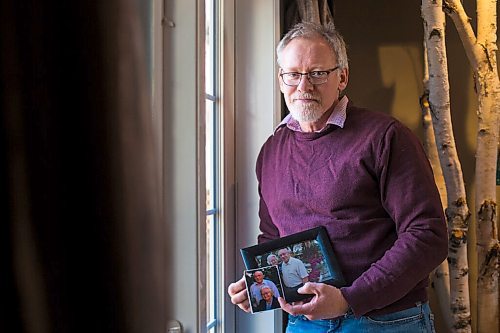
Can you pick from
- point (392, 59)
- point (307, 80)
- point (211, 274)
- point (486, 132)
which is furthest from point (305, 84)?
point (392, 59)

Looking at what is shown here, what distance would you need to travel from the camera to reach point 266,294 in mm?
1396

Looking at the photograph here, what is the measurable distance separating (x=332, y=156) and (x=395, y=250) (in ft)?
A: 0.95

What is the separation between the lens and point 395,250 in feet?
4.42

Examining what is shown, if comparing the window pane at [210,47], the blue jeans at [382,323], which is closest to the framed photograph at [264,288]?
the blue jeans at [382,323]

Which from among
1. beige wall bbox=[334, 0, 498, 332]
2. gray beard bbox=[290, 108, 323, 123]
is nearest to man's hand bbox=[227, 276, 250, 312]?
gray beard bbox=[290, 108, 323, 123]

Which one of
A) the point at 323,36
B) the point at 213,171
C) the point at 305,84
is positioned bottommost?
the point at 213,171

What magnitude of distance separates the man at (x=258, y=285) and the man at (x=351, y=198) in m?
0.06

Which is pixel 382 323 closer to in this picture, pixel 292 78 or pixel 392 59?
pixel 292 78

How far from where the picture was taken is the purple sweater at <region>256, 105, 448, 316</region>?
134 centimetres

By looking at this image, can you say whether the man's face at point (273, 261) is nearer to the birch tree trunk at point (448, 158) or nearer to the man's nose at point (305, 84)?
the man's nose at point (305, 84)

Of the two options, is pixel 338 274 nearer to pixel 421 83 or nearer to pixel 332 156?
pixel 332 156

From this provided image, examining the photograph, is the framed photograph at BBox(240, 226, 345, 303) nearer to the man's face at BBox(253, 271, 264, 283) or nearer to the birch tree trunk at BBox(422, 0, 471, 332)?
the man's face at BBox(253, 271, 264, 283)

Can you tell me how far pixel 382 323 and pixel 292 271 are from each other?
0.26m

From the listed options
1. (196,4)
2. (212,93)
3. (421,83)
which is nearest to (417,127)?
(421,83)
